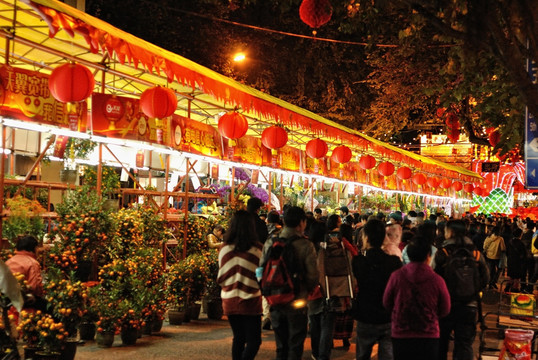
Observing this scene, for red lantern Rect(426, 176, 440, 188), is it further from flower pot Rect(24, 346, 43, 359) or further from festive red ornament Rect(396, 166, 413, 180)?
flower pot Rect(24, 346, 43, 359)

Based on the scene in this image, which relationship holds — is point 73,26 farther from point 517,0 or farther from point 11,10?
point 517,0

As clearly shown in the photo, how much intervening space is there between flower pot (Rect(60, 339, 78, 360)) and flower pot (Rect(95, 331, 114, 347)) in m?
1.45

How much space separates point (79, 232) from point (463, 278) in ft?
16.3

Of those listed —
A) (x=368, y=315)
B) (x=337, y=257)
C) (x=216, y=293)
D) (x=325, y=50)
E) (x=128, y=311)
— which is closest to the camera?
(x=368, y=315)

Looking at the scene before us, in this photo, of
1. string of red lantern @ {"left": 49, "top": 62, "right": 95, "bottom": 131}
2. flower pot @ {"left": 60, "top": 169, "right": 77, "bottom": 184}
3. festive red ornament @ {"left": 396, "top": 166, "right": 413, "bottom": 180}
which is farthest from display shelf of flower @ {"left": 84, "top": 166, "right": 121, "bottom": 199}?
festive red ornament @ {"left": 396, "top": 166, "right": 413, "bottom": 180}

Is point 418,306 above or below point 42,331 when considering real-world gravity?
above

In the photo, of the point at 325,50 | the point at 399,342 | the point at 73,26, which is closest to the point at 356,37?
the point at 325,50

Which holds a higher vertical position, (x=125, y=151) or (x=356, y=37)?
(x=356, y=37)

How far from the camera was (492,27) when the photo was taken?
19.8 ft

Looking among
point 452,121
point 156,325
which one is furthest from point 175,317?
point 452,121

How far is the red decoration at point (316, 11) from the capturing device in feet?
29.8

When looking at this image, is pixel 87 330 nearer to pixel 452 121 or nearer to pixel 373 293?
pixel 373 293

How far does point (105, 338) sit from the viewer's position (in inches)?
364

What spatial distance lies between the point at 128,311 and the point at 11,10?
169 inches
